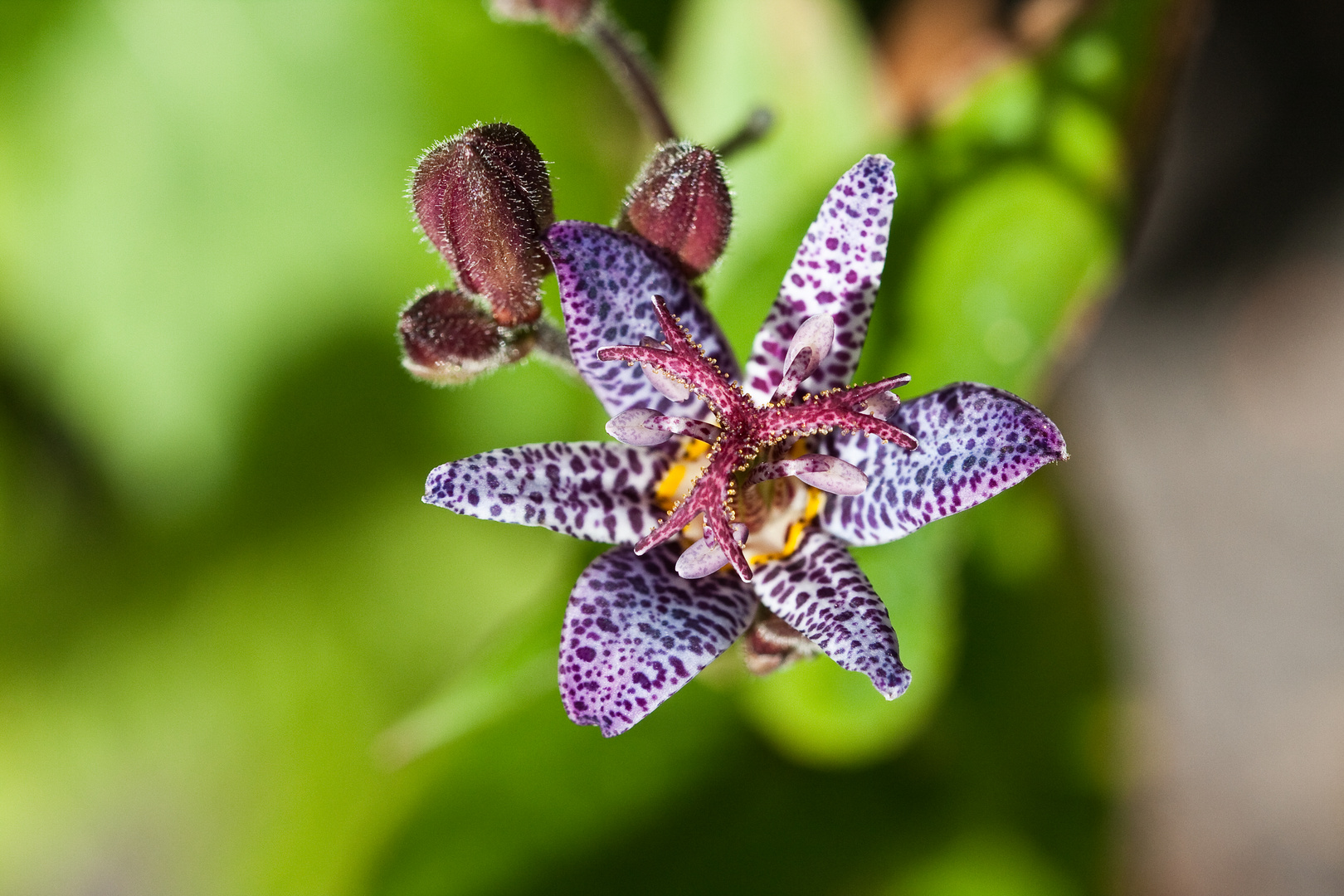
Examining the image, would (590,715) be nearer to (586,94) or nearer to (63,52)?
(586,94)

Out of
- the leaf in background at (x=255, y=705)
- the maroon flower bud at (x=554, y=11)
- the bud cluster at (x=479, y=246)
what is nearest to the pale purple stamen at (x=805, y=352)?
the bud cluster at (x=479, y=246)

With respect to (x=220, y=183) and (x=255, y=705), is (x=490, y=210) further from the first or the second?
(x=255, y=705)

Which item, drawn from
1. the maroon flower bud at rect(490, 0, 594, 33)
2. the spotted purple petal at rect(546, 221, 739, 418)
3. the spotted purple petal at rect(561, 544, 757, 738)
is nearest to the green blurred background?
the maroon flower bud at rect(490, 0, 594, 33)

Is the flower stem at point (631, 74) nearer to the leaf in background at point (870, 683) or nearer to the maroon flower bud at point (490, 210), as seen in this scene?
the maroon flower bud at point (490, 210)

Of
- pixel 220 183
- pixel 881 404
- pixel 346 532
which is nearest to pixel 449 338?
pixel 881 404

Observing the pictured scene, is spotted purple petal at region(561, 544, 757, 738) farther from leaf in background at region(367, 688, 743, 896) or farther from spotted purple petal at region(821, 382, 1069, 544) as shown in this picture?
leaf in background at region(367, 688, 743, 896)

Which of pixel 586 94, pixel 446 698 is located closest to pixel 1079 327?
pixel 446 698
